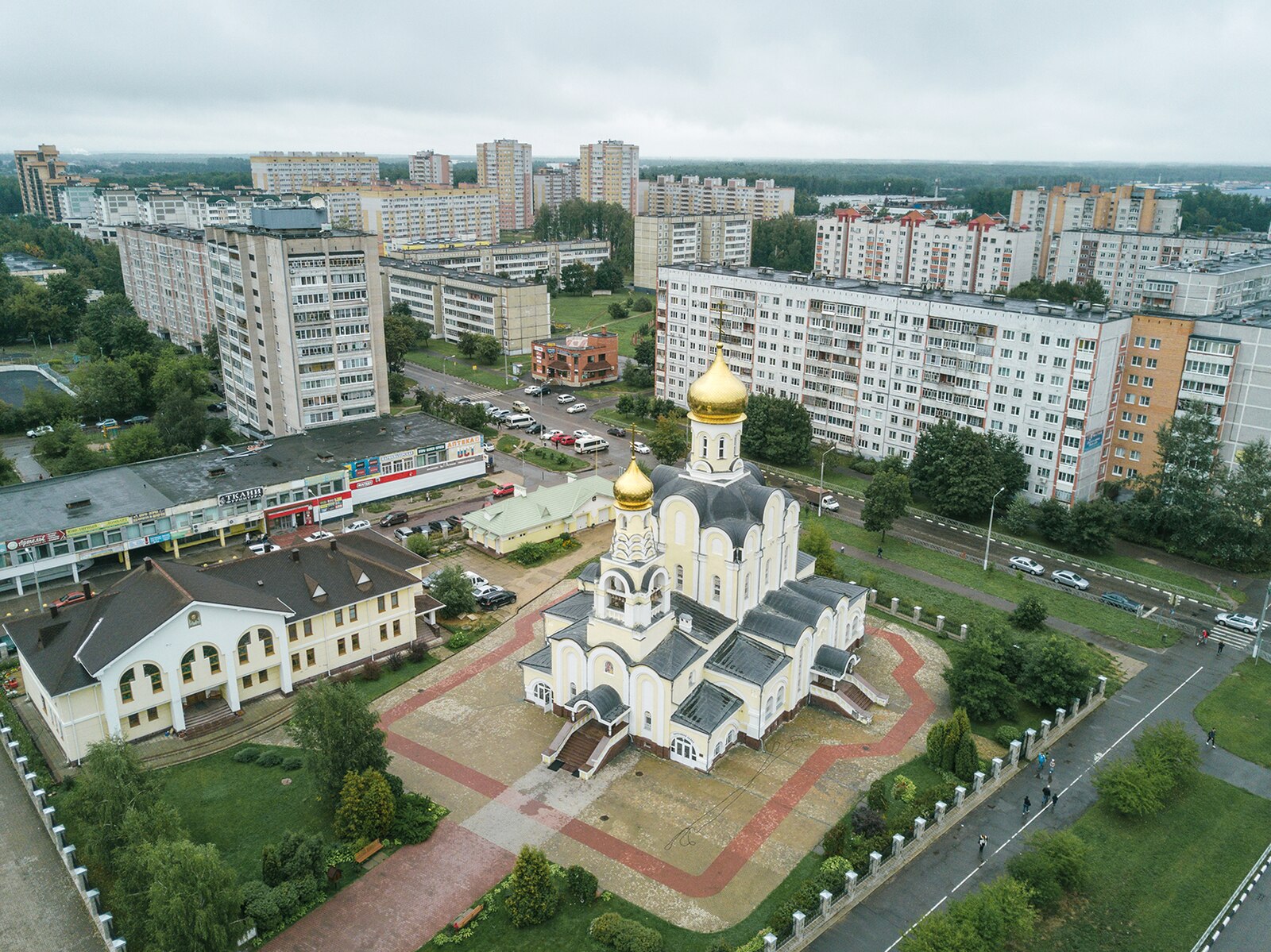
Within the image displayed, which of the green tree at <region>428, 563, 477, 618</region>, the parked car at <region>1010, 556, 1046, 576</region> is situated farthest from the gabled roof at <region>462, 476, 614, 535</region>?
the parked car at <region>1010, 556, 1046, 576</region>

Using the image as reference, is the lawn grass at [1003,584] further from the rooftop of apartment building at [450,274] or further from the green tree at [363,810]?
the rooftop of apartment building at [450,274]

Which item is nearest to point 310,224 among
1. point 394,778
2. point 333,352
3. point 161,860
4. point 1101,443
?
point 333,352

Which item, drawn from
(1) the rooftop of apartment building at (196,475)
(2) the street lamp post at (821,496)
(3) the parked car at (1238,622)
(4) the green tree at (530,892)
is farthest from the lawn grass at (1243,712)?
(1) the rooftop of apartment building at (196,475)

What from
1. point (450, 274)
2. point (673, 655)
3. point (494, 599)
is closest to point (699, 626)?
point (673, 655)

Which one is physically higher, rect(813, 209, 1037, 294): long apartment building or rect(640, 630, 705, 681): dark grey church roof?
rect(813, 209, 1037, 294): long apartment building

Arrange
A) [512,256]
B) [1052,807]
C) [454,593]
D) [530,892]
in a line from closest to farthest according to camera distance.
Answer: [530,892], [1052,807], [454,593], [512,256]

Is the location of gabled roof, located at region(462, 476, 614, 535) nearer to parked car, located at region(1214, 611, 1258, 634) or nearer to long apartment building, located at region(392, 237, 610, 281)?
parked car, located at region(1214, 611, 1258, 634)

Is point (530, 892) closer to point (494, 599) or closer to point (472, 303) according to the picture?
point (494, 599)
